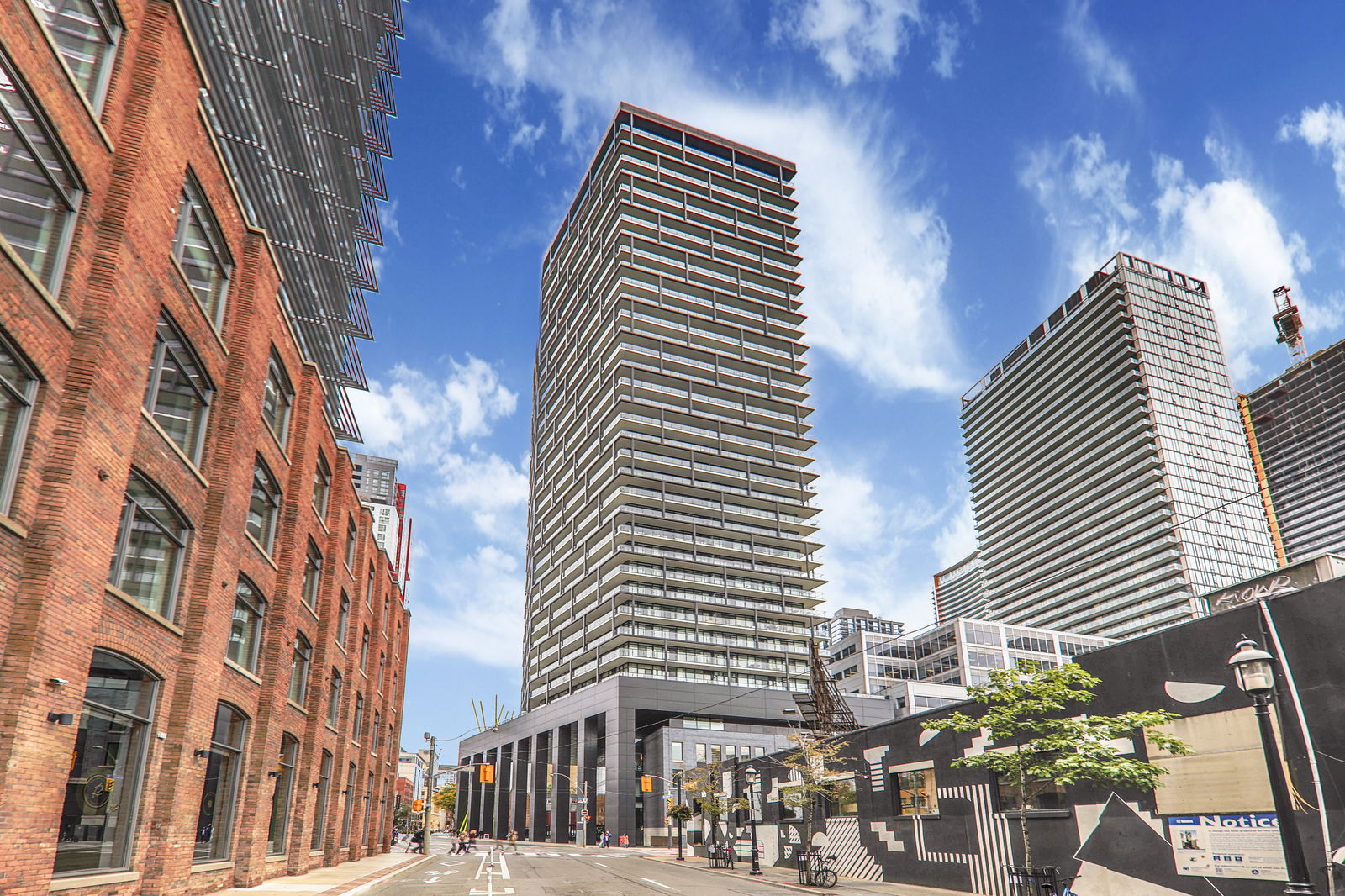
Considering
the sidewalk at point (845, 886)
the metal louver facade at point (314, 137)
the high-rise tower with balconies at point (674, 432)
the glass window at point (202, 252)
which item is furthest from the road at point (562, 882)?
the high-rise tower with balconies at point (674, 432)

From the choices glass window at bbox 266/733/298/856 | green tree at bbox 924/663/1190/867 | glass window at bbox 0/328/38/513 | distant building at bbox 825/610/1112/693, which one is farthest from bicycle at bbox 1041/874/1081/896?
distant building at bbox 825/610/1112/693

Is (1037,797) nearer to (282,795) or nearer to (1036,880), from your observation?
(1036,880)

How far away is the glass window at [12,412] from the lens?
12.6 meters

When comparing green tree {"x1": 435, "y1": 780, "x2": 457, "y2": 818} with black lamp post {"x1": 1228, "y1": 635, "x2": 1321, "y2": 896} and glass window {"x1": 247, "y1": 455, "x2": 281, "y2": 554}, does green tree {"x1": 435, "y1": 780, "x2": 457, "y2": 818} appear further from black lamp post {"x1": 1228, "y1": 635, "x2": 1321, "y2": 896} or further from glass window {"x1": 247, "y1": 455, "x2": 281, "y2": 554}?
black lamp post {"x1": 1228, "y1": 635, "x2": 1321, "y2": 896}

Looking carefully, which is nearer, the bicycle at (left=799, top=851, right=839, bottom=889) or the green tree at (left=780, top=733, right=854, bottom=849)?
the bicycle at (left=799, top=851, right=839, bottom=889)

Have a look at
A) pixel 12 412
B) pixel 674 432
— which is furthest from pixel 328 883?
pixel 674 432

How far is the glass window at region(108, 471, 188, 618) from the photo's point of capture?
16.5m

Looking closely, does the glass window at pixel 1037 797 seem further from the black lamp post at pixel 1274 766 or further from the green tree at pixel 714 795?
the green tree at pixel 714 795

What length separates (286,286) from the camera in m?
41.1

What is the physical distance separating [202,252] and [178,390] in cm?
353

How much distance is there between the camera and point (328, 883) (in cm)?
2555

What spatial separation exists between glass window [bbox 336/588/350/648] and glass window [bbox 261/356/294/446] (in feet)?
36.1

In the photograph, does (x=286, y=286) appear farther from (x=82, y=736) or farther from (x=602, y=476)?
(x=602, y=476)

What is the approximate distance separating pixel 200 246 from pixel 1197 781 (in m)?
25.3
